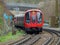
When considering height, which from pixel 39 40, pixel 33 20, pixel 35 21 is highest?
pixel 33 20

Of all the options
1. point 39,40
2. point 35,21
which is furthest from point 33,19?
point 39,40

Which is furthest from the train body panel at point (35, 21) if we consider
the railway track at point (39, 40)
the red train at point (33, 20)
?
the railway track at point (39, 40)

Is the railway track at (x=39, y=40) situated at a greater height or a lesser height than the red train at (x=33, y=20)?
lesser

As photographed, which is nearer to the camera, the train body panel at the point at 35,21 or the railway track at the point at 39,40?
the railway track at the point at 39,40

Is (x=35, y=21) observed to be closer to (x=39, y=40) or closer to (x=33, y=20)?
(x=33, y=20)

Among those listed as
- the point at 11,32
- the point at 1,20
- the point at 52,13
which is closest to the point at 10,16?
the point at 11,32

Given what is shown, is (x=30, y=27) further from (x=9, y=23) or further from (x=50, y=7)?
(x=50, y=7)

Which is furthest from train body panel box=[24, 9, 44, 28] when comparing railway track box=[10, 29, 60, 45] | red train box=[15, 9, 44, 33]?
railway track box=[10, 29, 60, 45]

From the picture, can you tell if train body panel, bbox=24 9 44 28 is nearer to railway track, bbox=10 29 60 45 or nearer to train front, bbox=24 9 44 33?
train front, bbox=24 9 44 33

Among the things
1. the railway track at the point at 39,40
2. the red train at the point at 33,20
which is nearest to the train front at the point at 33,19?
the red train at the point at 33,20

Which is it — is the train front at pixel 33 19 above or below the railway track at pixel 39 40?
above

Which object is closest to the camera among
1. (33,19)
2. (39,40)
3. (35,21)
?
(39,40)

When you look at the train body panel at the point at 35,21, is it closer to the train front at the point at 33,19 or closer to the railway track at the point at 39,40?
the train front at the point at 33,19

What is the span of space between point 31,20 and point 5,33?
537 cm
